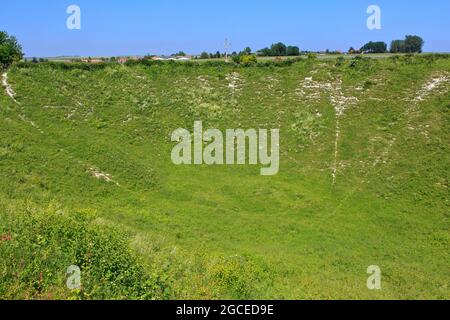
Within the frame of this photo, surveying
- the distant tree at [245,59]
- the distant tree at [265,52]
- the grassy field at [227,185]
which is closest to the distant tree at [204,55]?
the distant tree at [265,52]

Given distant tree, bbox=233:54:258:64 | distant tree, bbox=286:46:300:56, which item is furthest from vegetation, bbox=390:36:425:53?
distant tree, bbox=233:54:258:64

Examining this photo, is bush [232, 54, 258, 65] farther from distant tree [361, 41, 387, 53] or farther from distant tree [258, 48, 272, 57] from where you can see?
distant tree [361, 41, 387, 53]

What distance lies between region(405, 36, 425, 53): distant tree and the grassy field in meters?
19.9

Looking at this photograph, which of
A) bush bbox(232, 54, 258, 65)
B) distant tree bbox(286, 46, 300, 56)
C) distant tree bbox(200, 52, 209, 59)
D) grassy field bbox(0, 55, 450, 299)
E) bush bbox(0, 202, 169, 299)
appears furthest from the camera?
distant tree bbox(200, 52, 209, 59)

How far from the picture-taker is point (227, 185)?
83.8 feet

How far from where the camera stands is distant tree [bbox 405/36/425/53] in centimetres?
5700

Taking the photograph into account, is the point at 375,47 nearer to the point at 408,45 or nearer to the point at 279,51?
the point at 408,45

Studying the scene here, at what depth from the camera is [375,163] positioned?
27.3m

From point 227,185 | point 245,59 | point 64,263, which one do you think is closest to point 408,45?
point 245,59

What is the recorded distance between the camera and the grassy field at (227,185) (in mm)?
12562

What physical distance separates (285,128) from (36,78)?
22.5 meters

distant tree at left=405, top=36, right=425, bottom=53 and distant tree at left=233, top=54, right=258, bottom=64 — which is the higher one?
distant tree at left=405, top=36, right=425, bottom=53

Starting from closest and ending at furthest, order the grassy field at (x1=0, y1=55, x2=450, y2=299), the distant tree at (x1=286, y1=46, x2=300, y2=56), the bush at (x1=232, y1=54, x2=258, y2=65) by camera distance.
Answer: the grassy field at (x1=0, y1=55, x2=450, y2=299), the bush at (x1=232, y1=54, x2=258, y2=65), the distant tree at (x1=286, y1=46, x2=300, y2=56)

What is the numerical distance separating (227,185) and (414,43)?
44594 mm
